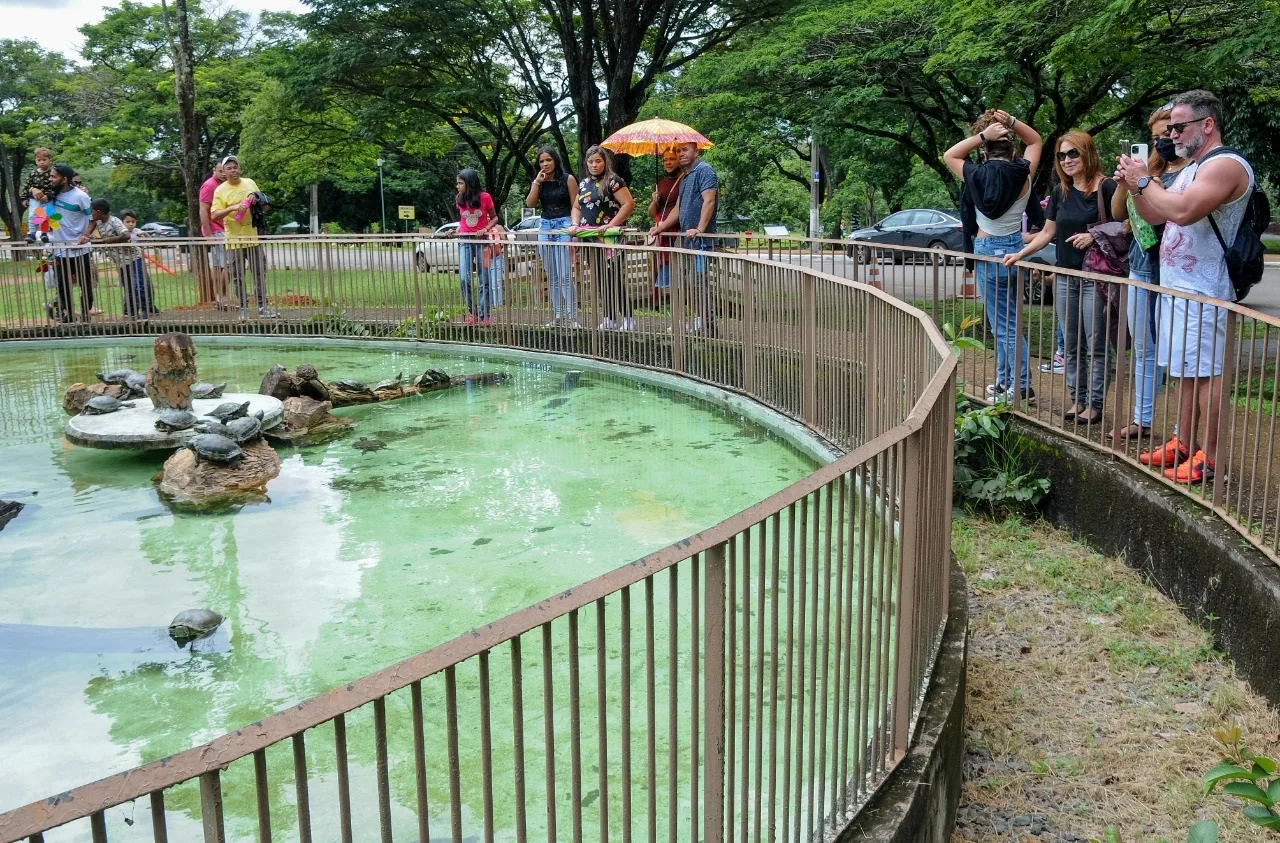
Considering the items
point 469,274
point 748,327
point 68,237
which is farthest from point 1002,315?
point 68,237

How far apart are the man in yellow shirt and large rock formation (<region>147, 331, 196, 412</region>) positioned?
6.25 m

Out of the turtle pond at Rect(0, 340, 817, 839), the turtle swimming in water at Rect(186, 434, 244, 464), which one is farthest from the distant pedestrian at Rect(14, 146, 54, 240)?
the turtle swimming in water at Rect(186, 434, 244, 464)

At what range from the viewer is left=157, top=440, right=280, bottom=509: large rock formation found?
7117 mm

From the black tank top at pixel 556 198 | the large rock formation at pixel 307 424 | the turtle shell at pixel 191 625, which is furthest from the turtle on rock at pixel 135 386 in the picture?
the black tank top at pixel 556 198

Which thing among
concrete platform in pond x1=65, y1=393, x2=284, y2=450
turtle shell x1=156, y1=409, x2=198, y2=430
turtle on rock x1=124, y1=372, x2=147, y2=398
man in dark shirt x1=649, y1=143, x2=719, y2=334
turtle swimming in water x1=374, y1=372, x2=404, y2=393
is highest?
man in dark shirt x1=649, y1=143, x2=719, y2=334

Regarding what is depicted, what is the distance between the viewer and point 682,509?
6840 mm

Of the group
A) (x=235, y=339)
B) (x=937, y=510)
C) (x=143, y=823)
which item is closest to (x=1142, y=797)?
(x=937, y=510)

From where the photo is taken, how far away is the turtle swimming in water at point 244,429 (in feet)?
Answer: 25.4

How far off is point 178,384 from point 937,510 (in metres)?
6.11

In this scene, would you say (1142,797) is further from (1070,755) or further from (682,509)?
(682,509)

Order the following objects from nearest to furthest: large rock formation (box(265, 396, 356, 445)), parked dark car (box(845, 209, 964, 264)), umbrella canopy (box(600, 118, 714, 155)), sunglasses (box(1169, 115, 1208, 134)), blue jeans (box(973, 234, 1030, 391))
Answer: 1. sunglasses (box(1169, 115, 1208, 134))
2. blue jeans (box(973, 234, 1030, 391))
3. large rock formation (box(265, 396, 356, 445))
4. umbrella canopy (box(600, 118, 714, 155))
5. parked dark car (box(845, 209, 964, 264))

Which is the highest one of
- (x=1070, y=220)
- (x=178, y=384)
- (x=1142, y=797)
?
(x=1070, y=220)

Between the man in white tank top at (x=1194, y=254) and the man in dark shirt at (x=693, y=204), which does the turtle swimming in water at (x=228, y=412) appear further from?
the man in white tank top at (x=1194, y=254)

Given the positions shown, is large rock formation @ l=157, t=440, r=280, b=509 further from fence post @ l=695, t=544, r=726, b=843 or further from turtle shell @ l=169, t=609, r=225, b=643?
fence post @ l=695, t=544, r=726, b=843
